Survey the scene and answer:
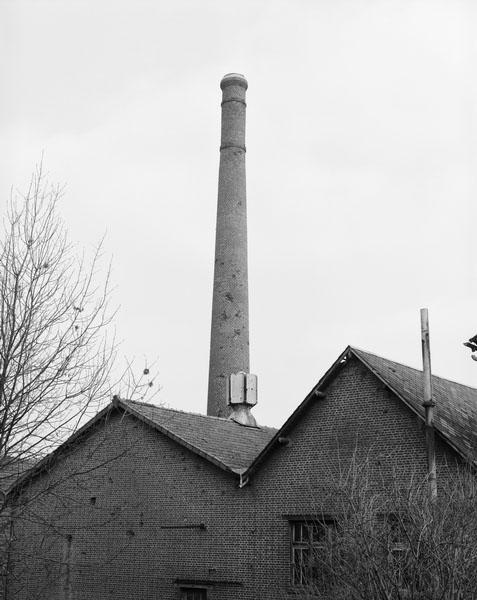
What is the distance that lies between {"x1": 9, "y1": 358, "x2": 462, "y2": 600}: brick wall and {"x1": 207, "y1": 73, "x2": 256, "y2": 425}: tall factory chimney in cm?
777

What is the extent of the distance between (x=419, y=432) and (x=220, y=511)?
5732mm

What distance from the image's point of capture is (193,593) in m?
19.8

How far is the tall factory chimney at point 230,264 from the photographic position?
31250mm

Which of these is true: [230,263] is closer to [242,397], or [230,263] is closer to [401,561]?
[242,397]

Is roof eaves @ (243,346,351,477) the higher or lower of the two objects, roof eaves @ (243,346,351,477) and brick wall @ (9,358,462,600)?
the higher

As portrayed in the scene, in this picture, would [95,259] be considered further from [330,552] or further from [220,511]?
[220,511]

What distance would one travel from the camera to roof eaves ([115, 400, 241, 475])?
1962cm

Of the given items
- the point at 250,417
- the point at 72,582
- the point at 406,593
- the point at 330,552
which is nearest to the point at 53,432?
the point at 330,552

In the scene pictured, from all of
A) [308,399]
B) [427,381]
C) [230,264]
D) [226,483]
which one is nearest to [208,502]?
[226,483]

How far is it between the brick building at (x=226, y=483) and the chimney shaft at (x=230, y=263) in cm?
584

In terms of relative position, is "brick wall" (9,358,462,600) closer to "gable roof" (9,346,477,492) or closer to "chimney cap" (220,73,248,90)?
"gable roof" (9,346,477,492)

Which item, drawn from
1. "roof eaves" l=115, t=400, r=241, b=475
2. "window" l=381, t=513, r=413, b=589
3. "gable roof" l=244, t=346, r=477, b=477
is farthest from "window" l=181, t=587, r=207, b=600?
"window" l=381, t=513, r=413, b=589

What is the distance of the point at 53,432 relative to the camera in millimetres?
10148

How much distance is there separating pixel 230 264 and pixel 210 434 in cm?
1160
